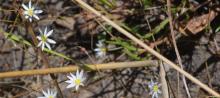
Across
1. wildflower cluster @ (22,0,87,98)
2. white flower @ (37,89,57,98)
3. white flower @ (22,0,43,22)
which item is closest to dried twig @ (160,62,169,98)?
wildflower cluster @ (22,0,87,98)

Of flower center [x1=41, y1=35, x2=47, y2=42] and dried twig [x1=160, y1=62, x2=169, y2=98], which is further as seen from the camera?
flower center [x1=41, y1=35, x2=47, y2=42]

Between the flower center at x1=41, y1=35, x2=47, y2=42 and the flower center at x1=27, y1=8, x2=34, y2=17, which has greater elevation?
the flower center at x1=27, y1=8, x2=34, y2=17

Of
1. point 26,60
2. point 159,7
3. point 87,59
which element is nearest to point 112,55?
point 87,59

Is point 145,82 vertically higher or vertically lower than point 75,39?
lower

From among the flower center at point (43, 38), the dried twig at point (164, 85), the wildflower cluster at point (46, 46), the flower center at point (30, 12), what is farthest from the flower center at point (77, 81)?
the dried twig at point (164, 85)

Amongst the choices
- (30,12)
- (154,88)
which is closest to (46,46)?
(30,12)

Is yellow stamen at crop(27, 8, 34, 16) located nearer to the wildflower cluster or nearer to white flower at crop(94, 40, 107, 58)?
the wildflower cluster

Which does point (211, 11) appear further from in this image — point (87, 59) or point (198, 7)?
point (87, 59)

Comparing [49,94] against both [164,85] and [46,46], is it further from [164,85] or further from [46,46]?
[164,85]

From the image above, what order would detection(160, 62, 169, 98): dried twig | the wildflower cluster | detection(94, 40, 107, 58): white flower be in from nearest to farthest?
detection(160, 62, 169, 98): dried twig < the wildflower cluster < detection(94, 40, 107, 58): white flower
